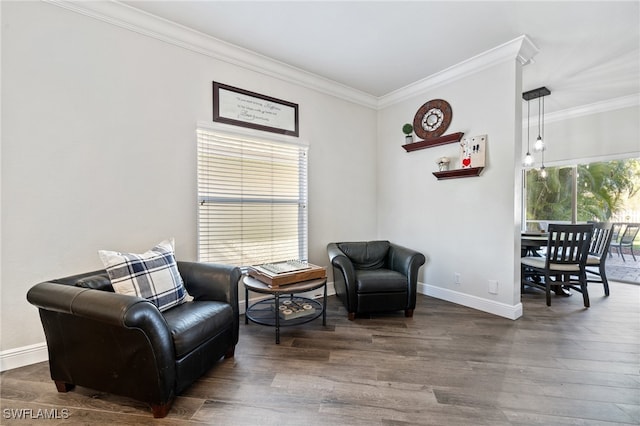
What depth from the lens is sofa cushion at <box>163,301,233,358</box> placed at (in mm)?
1560

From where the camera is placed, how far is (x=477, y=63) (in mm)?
3002

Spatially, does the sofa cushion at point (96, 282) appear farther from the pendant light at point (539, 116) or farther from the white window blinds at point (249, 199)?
the pendant light at point (539, 116)

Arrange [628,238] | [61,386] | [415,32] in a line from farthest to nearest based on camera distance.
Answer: [628,238], [415,32], [61,386]

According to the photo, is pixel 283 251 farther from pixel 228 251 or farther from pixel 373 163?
pixel 373 163

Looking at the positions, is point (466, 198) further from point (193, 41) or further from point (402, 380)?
point (193, 41)

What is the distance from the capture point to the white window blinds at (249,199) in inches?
107

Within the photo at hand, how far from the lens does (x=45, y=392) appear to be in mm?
1673

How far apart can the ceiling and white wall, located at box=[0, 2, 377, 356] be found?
497mm

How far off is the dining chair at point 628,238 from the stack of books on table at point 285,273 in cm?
498

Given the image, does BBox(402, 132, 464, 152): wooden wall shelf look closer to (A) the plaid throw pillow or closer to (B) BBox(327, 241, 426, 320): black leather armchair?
(B) BBox(327, 241, 426, 320): black leather armchair

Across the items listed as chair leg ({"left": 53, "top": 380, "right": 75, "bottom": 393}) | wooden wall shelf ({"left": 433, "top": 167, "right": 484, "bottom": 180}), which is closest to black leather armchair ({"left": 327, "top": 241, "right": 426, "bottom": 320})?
wooden wall shelf ({"left": 433, "top": 167, "right": 484, "bottom": 180})

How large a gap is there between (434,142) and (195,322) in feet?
10.4

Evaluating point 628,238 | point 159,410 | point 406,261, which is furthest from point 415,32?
point 628,238

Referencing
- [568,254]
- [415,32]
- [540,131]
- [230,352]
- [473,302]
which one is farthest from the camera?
[540,131]
